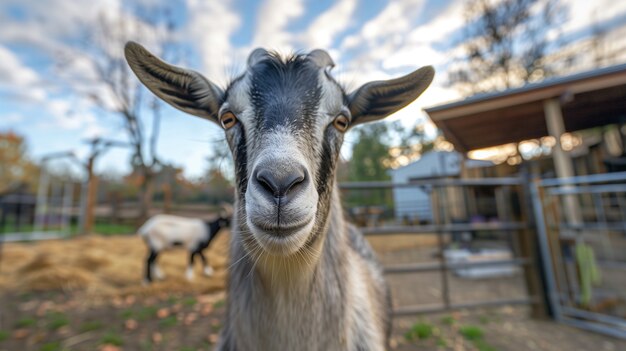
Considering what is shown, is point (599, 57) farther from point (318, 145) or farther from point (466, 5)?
point (318, 145)

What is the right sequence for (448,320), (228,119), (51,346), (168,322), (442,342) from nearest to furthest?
(228,119) → (51,346) → (442,342) → (168,322) → (448,320)

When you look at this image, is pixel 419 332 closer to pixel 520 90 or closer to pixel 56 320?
pixel 520 90

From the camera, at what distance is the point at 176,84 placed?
176 cm

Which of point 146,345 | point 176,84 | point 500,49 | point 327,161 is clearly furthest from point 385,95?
point 500,49

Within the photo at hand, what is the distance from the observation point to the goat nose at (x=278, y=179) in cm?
107

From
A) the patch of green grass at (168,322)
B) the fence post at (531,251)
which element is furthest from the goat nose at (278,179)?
the fence post at (531,251)

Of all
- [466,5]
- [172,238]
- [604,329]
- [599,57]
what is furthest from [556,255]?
[466,5]

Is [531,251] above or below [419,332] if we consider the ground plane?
above

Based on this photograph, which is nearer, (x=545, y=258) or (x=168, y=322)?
(x=168, y=322)

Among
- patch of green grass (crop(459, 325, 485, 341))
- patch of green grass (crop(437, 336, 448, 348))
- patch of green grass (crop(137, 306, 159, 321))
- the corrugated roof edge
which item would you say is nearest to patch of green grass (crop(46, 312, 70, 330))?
patch of green grass (crop(137, 306, 159, 321))

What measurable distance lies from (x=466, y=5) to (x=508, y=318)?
16.2 m

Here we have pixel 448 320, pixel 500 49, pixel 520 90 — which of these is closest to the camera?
pixel 448 320

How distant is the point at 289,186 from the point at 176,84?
1.22m

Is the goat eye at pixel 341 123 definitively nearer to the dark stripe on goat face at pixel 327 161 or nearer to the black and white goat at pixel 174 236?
the dark stripe on goat face at pixel 327 161
